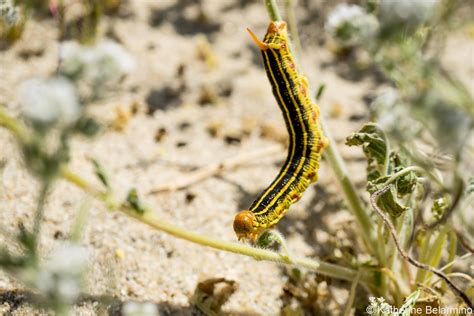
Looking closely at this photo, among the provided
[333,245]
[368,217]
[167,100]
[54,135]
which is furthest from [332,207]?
[54,135]

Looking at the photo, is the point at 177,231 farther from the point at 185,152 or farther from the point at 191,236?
the point at 185,152

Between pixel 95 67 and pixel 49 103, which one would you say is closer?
pixel 49 103

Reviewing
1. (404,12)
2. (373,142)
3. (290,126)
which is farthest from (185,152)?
(404,12)

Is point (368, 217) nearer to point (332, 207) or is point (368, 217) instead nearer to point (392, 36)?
point (332, 207)

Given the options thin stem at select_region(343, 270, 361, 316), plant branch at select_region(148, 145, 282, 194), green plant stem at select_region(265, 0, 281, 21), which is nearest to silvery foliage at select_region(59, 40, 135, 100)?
green plant stem at select_region(265, 0, 281, 21)

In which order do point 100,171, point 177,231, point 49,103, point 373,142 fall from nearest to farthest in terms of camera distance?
point 49,103 → point 100,171 → point 177,231 → point 373,142

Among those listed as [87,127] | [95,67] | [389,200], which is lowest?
[389,200]
